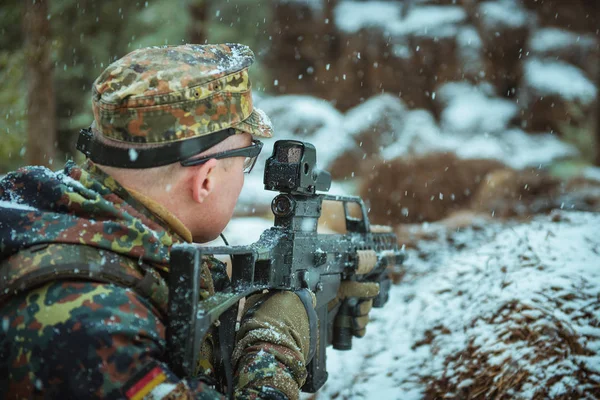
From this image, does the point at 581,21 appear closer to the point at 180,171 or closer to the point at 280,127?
the point at 280,127

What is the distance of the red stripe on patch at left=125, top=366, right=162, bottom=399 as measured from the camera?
1483 millimetres

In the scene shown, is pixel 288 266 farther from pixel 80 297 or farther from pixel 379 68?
pixel 379 68

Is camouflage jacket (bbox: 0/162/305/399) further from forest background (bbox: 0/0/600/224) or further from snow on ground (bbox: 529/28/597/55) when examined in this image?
snow on ground (bbox: 529/28/597/55)

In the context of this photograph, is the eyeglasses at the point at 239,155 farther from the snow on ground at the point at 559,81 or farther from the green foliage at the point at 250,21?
the green foliage at the point at 250,21

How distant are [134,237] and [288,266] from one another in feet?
3.25

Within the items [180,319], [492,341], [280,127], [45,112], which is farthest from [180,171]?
[280,127]

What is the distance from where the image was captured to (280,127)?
1520cm

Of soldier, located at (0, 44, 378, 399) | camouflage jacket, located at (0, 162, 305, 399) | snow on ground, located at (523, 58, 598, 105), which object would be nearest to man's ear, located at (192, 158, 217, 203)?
soldier, located at (0, 44, 378, 399)

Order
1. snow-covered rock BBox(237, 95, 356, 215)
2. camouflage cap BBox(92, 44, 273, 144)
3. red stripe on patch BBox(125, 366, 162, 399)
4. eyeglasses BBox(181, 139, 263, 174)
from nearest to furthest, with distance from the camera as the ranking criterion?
1. red stripe on patch BBox(125, 366, 162, 399)
2. camouflage cap BBox(92, 44, 273, 144)
3. eyeglasses BBox(181, 139, 263, 174)
4. snow-covered rock BBox(237, 95, 356, 215)

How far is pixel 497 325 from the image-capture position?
3.71 m

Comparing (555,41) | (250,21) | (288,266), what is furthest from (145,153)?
(250,21)

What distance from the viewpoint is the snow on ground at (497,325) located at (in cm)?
329

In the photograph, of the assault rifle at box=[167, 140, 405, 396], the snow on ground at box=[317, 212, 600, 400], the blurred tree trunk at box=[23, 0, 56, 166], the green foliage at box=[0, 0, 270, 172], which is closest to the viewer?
the assault rifle at box=[167, 140, 405, 396]

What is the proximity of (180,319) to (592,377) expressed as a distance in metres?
2.60
